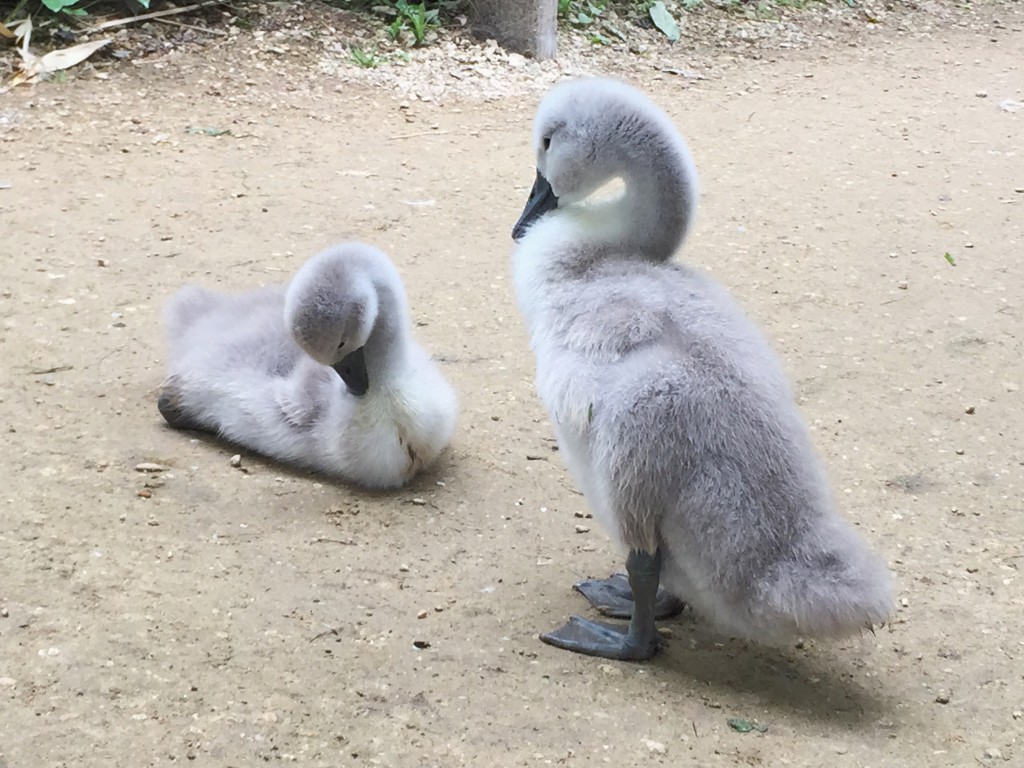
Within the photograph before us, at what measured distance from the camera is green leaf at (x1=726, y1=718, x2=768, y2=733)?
8.20 ft

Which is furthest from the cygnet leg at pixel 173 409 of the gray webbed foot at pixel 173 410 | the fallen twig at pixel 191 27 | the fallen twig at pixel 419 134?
the fallen twig at pixel 191 27

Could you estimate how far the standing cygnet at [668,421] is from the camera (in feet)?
8.57

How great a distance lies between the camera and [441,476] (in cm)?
379

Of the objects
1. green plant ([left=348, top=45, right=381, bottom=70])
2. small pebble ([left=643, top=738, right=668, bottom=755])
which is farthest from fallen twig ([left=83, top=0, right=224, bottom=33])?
small pebble ([left=643, top=738, right=668, bottom=755])

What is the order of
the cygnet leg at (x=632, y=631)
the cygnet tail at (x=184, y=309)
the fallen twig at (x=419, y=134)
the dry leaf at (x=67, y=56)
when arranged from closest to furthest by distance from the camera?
the cygnet leg at (x=632, y=631) < the cygnet tail at (x=184, y=309) < the fallen twig at (x=419, y=134) < the dry leaf at (x=67, y=56)

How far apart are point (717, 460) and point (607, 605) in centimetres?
67

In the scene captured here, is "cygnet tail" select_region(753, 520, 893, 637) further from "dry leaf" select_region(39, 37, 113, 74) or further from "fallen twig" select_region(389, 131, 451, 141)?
"dry leaf" select_region(39, 37, 113, 74)

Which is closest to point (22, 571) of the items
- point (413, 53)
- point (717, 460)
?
point (717, 460)

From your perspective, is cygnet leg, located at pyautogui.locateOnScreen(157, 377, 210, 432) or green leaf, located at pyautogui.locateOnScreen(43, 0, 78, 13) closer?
cygnet leg, located at pyautogui.locateOnScreen(157, 377, 210, 432)

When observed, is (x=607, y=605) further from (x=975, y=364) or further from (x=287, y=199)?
(x=287, y=199)

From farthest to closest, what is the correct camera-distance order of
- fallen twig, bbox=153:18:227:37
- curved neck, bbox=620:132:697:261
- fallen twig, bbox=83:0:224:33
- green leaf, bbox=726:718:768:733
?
fallen twig, bbox=153:18:227:37, fallen twig, bbox=83:0:224:33, curved neck, bbox=620:132:697:261, green leaf, bbox=726:718:768:733

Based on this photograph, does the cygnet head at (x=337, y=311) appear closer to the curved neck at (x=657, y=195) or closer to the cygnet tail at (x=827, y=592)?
the curved neck at (x=657, y=195)

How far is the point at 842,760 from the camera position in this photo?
93.4 inches

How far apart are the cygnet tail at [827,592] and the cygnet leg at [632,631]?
274 mm
